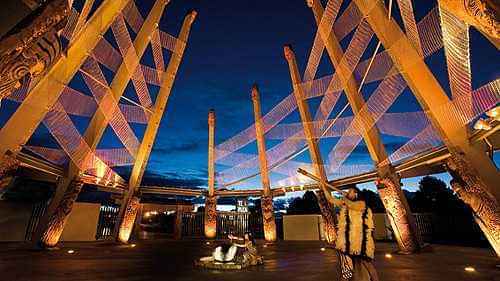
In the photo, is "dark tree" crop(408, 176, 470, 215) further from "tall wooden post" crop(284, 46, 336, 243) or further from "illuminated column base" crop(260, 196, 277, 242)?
"illuminated column base" crop(260, 196, 277, 242)

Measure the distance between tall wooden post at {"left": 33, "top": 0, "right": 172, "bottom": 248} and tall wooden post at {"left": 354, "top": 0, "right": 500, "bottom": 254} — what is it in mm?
7464

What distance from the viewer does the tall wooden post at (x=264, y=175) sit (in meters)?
15.7

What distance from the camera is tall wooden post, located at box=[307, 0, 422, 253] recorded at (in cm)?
861

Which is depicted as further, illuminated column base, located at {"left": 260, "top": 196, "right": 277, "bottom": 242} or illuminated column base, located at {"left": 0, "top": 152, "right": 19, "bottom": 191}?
illuminated column base, located at {"left": 260, "top": 196, "right": 277, "bottom": 242}

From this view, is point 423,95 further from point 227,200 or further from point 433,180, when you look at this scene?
point 433,180

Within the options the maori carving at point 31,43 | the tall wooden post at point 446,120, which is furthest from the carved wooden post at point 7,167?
the tall wooden post at point 446,120

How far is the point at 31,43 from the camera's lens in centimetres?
213

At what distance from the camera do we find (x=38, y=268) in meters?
5.35

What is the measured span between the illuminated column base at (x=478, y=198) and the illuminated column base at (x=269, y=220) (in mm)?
10761

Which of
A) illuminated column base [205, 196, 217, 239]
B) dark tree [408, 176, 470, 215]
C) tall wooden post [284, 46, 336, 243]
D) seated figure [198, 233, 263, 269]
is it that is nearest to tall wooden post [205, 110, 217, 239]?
illuminated column base [205, 196, 217, 239]

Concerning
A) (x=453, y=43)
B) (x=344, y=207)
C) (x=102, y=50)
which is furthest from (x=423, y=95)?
(x=102, y=50)

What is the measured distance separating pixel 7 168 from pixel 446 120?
438 inches

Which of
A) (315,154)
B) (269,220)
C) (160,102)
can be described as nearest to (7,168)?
(160,102)

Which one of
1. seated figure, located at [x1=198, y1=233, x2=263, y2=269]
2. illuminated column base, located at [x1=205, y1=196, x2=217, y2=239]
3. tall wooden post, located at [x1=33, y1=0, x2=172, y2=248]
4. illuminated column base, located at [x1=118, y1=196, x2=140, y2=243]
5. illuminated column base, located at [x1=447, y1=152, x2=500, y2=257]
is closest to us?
illuminated column base, located at [x1=447, y1=152, x2=500, y2=257]
